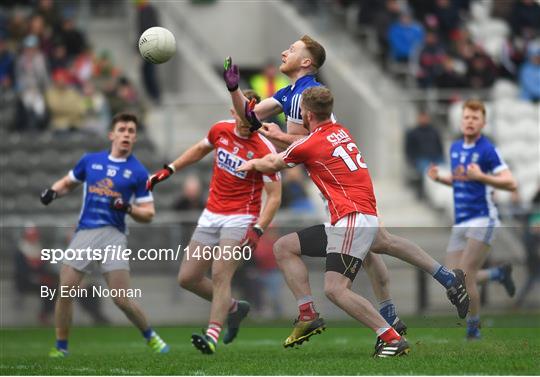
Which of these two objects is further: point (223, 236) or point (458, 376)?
point (223, 236)

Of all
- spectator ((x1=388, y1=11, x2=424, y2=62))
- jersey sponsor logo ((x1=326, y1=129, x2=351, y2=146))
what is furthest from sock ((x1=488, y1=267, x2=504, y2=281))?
spectator ((x1=388, y1=11, x2=424, y2=62))

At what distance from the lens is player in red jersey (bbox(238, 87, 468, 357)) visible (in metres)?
12.0

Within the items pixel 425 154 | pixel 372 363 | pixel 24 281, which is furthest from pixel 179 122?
pixel 372 363

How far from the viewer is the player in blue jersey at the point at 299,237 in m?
12.6

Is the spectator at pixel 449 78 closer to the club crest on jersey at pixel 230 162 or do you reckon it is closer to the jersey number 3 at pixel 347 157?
the club crest on jersey at pixel 230 162

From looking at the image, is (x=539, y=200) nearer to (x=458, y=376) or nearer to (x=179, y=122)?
(x=179, y=122)

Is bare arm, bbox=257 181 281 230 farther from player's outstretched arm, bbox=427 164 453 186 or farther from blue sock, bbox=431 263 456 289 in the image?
player's outstretched arm, bbox=427 164 453 186

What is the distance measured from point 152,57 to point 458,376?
181 inches

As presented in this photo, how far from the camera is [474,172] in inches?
586

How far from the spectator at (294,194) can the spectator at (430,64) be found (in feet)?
13.9

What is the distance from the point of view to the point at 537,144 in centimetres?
2369

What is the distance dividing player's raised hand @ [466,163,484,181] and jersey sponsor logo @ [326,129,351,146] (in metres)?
2.89

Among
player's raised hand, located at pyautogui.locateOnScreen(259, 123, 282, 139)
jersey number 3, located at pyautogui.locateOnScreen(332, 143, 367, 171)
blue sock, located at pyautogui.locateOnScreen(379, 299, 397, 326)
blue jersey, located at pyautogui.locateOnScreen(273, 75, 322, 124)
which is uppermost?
blue jersey, located at pyautogui.locateOnScreen(273, 75, 322, 124)

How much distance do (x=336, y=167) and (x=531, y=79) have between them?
13448mm
